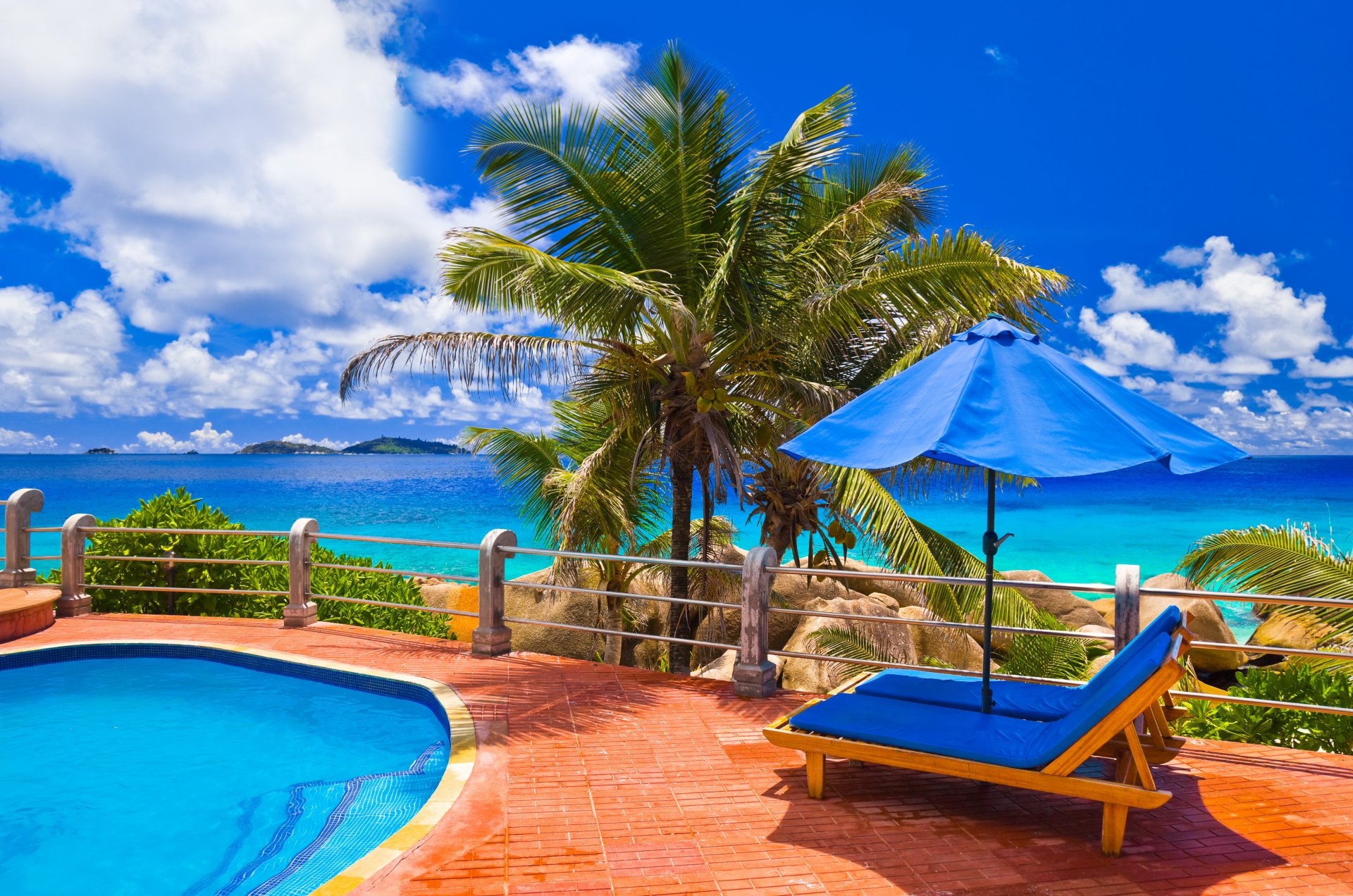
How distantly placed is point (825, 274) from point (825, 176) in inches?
95.6

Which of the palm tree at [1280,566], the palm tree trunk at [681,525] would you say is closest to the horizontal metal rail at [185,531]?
the palm tree trunk at [681,525]

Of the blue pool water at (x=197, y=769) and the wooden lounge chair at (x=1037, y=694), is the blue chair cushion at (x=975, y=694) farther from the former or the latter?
the blue pool water at (x=197, y=769)

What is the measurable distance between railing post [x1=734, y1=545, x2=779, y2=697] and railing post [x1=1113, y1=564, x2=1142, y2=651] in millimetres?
2474

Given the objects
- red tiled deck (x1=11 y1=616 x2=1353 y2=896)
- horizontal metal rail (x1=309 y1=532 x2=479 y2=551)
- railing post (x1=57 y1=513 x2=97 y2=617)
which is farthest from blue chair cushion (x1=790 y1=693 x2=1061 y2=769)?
railing post (x1=57 y1=513 x2=97 y2=617)

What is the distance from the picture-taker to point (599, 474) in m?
10.9

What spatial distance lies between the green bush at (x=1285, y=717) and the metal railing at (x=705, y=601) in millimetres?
332

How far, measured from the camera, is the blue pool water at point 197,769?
4863 mm

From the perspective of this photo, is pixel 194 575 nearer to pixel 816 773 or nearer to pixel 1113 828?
pixel 816 773

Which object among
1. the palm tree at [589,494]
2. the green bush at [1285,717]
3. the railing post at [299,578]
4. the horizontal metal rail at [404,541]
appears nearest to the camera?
the green bush at [1285,717]

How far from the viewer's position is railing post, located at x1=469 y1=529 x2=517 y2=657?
8.16 metres

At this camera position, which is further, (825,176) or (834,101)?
(825,176)

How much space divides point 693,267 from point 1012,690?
5.56 meters

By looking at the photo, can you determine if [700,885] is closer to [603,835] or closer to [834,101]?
[603,835]

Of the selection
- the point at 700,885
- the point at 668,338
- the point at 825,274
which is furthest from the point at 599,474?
the point at 700,885
